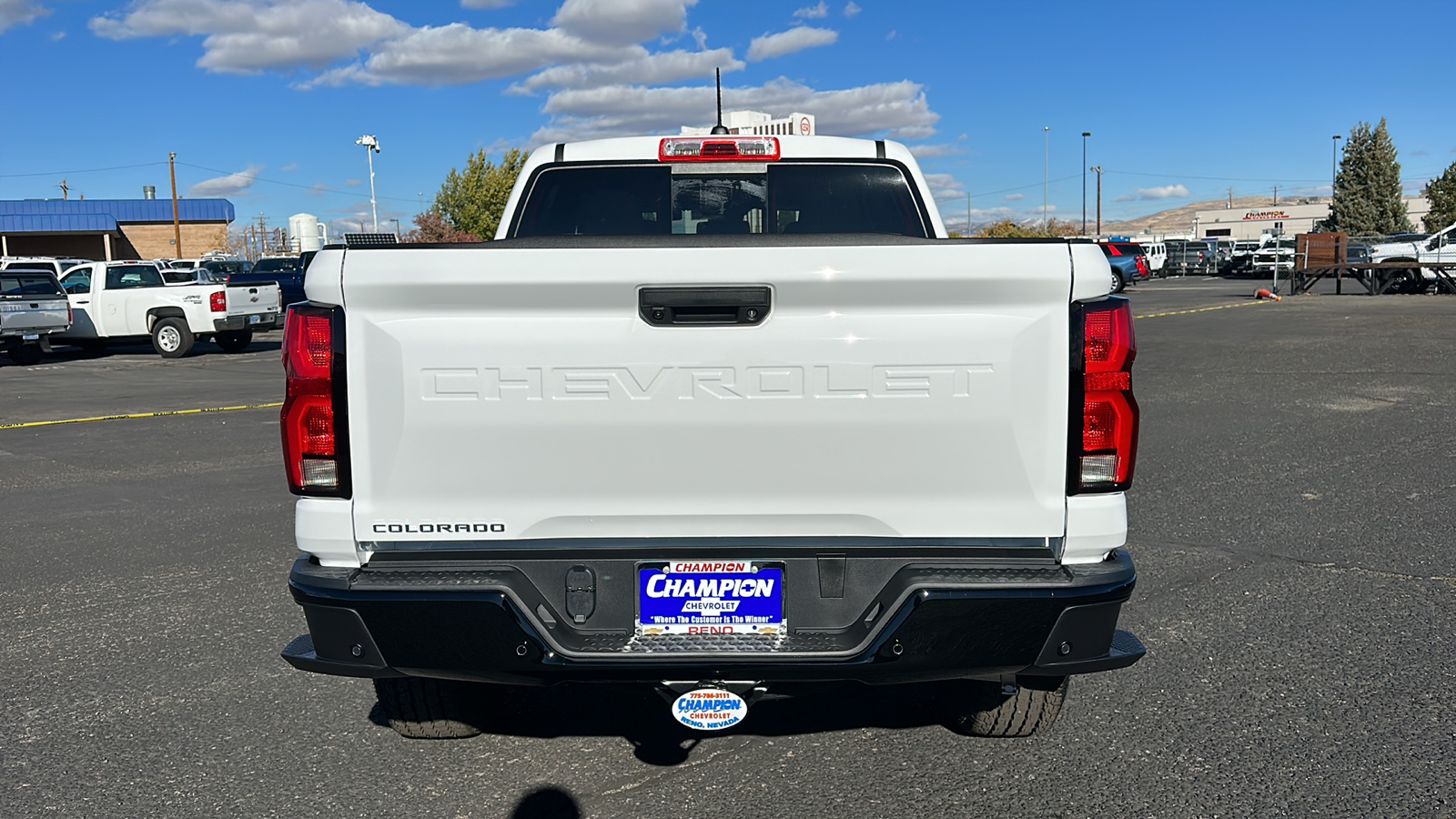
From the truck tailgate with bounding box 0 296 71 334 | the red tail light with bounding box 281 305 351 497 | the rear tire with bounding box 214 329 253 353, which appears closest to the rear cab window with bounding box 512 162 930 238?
the red tail light with bounding box 281 305 351 497

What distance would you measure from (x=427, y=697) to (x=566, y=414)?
1278 millimetres

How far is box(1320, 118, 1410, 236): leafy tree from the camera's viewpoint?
78000mm

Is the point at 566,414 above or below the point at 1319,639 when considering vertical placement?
above

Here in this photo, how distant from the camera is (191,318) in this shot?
891 inches

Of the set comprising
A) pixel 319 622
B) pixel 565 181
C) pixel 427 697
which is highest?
A: pixel 565 181

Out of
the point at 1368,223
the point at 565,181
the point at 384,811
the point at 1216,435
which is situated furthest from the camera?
the point at 1368,223

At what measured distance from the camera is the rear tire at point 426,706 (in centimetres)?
364

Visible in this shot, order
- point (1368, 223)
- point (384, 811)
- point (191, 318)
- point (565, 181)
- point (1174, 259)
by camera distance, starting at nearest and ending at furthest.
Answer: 1. point (384, 811)
2. point (565, 181)
3. point (191, 318)
4. point (1174, 259)
5. point (1368, 223)

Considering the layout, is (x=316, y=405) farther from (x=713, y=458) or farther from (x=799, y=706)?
(x=799, y=706)

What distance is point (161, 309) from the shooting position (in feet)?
74.6

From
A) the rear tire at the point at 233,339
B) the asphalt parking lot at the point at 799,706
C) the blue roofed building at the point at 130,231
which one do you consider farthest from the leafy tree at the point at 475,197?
the asphalt parking lot at the point at 799,706

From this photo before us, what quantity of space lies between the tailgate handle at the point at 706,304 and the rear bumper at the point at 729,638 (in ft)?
2.07

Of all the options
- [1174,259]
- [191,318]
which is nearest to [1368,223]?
[1174,259]

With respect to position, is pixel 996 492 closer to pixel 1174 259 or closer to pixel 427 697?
pixel 427 697
